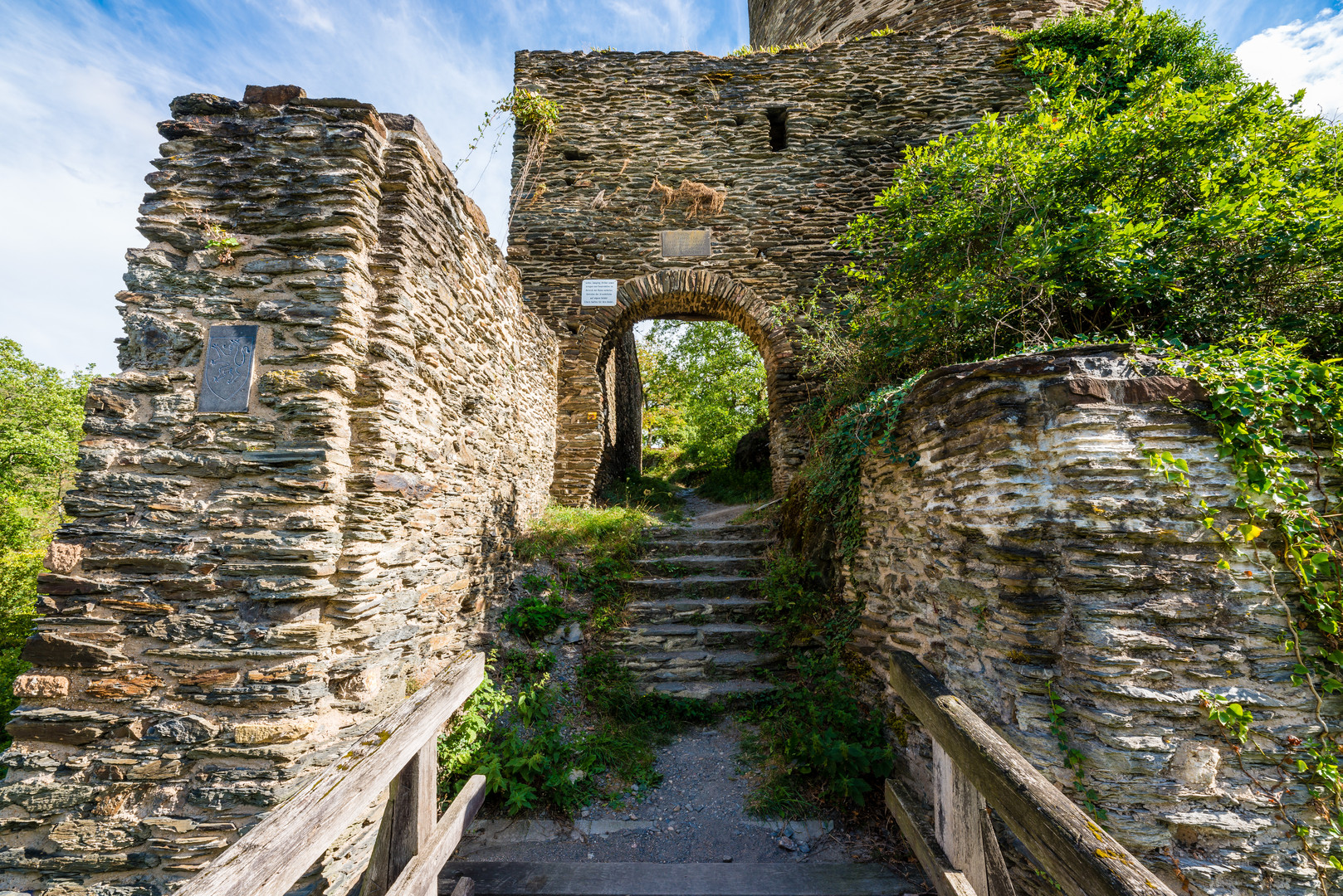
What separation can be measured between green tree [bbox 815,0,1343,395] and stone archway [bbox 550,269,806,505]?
265 cm

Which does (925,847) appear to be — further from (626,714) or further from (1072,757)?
(626,714)

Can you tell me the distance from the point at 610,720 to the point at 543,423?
394 centimetres

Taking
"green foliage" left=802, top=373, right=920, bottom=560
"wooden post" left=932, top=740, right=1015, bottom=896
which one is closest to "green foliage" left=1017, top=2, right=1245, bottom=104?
"green foliage" left=802, top=373, right=920, bottom=560

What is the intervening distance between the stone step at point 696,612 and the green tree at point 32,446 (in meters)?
7.48

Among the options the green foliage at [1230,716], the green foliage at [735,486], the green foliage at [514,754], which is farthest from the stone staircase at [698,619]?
the green foliage at [735,486]

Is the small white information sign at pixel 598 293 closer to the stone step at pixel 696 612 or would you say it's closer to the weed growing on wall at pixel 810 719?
the stone step at pixel 696 612

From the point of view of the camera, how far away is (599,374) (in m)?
7.95

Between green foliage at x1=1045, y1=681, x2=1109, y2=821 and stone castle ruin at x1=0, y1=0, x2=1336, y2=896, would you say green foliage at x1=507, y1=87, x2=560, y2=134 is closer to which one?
stone castle ruin at x1=0, y1=0, x2=1336, y2=896

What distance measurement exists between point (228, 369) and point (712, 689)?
411cm

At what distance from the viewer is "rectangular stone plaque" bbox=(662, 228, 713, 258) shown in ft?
25.9

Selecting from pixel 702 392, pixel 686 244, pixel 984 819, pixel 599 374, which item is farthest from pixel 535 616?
pixel 702 392

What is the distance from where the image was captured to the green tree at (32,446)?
743cm

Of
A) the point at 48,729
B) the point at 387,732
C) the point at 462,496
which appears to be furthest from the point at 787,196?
the point at 48,729

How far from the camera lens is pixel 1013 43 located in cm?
816
